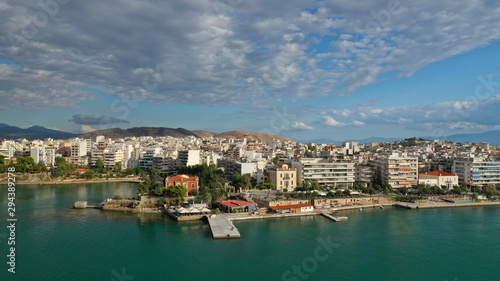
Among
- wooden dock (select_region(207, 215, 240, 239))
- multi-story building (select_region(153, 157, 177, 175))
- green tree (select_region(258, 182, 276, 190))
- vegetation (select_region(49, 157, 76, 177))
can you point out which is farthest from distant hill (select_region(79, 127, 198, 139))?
wooden dock (select_region(207, 215, 240, 239))

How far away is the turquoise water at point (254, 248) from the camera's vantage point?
11.0 metres

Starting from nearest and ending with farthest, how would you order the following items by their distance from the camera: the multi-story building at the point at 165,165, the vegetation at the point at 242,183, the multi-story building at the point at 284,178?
1. the vegetation at the point at 242,183
2. the multi-story building at the point at 284,178
3. the multi-story building at the point at 165,165

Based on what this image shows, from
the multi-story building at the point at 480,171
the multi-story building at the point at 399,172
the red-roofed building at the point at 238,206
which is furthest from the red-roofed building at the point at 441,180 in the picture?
the red-roofed building at the point at 238,206

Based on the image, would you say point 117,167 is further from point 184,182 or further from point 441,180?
point 441,180

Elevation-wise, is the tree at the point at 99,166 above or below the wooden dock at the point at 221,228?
above

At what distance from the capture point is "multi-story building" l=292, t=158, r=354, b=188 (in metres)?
25.4

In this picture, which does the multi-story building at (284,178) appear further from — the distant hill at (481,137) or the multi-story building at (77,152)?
the distant hill at (481,137)

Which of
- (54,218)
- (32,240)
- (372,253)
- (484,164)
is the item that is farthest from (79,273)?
(484,164)

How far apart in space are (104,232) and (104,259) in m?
3.25

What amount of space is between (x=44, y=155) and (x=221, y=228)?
30592 mm

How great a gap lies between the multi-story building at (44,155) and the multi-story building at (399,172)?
34.0m

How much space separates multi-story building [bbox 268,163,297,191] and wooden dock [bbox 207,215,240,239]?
849cm

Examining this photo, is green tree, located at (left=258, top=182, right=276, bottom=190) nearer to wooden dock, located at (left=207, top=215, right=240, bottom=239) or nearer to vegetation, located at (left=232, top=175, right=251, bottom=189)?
vegetation, located at (left=232, top=175, right=251, bottom=189)

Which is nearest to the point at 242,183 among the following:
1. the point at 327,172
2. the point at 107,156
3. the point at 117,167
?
the point at 327,172
